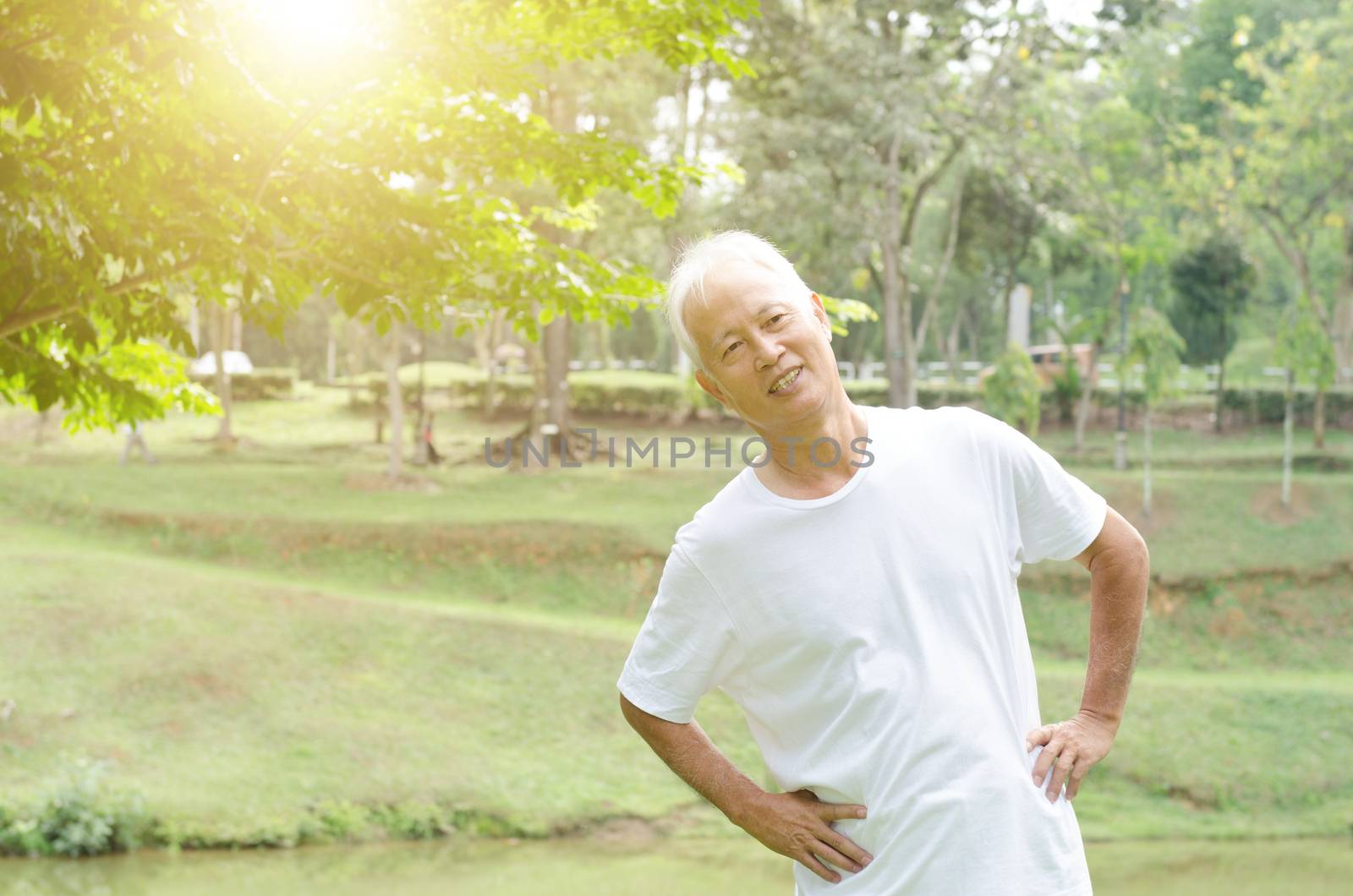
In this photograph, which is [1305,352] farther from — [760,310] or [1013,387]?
[760,310]

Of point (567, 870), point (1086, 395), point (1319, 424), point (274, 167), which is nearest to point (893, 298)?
point (1086, 395)

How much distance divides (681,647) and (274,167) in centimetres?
436

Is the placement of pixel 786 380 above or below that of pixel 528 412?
above

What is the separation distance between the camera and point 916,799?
2059 millimetres

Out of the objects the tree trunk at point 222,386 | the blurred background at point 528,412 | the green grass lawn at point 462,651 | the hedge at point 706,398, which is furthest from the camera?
the hedge at point 706,398

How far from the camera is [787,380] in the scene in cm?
223

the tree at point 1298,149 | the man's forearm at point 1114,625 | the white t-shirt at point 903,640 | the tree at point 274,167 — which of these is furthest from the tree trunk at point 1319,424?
the white t-shirt at point 903,640

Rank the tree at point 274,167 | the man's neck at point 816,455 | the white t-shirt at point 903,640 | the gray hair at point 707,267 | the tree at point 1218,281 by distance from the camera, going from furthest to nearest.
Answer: the tree at point 1218,281, the tree at point 274,167, the gray hair at point 707,267, the man's neck at point 816,455, the white t-shirt at point 903,640

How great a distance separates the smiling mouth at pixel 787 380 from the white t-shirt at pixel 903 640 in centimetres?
14

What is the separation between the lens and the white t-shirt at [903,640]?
6.74ft

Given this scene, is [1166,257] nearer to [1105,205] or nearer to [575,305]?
[1105,205]

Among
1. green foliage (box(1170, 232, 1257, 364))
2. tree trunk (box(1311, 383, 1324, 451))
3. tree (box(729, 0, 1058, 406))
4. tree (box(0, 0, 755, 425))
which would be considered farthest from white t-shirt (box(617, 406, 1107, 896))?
green foliage (box(1170, 232, 1257, 364))

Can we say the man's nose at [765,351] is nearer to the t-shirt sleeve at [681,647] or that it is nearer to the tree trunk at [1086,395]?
the t-shirt sleeve at [681,647]

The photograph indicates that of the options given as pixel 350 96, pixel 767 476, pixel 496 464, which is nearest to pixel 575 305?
pixel 350 96
